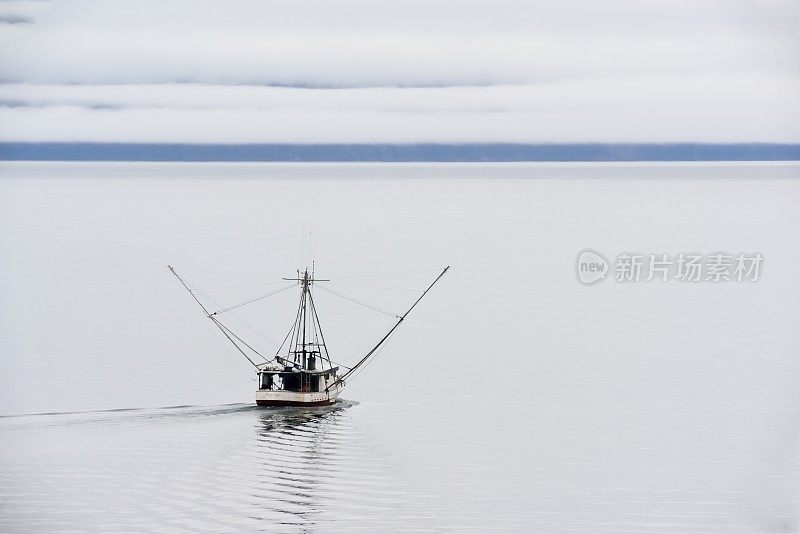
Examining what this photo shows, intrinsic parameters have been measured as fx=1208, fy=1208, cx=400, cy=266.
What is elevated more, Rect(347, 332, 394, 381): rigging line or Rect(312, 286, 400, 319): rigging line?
Rect(312, 286, 400, 319): rigging line

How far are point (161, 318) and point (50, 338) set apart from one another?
2.27 metres

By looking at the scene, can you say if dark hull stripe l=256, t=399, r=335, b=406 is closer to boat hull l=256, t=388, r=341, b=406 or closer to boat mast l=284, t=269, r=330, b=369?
boat hull l=256, t=388, r=341, b=406

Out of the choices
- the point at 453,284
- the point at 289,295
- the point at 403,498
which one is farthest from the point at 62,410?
the point at 453,284

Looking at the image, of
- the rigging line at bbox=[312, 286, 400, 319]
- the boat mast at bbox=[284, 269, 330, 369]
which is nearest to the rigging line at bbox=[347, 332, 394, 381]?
the boat mast at bbox=[284, 269, 330, 369]

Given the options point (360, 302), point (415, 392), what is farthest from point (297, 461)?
point (360, 302)

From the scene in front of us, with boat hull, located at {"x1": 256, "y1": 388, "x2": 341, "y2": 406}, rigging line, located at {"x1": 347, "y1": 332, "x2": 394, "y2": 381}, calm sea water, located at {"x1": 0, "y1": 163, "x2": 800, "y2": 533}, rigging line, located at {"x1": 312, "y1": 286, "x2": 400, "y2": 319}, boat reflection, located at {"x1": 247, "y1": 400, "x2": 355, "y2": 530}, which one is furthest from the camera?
rigging line, located at {"x1": 312, "y1": 286, "x2": 400, "y2": 319}

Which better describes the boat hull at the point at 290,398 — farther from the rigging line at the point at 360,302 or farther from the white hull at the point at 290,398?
the rigging line at the point at 360,302

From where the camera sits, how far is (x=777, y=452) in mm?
14273

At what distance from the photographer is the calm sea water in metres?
12.2

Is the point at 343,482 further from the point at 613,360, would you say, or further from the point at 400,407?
the point at 613,360

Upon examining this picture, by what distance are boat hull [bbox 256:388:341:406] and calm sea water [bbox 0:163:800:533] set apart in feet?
0.54

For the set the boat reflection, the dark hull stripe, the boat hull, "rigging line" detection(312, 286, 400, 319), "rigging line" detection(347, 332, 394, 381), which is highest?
"rigging line" detection(312, 286, 400, 319)

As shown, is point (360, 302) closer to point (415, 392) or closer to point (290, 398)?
point (415, 392)

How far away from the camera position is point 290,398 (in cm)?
1602
